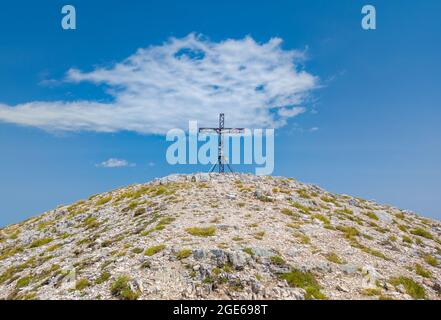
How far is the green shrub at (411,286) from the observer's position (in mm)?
23562

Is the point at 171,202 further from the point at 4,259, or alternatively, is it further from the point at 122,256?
the point at 4,259

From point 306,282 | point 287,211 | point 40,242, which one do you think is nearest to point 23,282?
point 40,242

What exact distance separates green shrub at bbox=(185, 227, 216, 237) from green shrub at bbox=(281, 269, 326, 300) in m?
7.62

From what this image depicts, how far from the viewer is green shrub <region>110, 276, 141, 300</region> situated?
20250 millimetres

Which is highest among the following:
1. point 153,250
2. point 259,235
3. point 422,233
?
point 422,233

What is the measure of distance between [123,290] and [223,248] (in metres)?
7.54

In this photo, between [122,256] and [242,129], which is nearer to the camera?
[122,256]

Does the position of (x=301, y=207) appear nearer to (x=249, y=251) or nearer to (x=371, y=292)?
(x=249, y=251)

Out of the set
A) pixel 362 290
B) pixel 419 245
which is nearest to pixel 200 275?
pixel 362 290

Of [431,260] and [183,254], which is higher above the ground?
[183,254]

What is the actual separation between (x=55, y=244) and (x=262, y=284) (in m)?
24.9

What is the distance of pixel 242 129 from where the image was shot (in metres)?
52.3

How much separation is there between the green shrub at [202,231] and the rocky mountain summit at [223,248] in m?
0.08

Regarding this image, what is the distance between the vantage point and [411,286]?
24.4m
